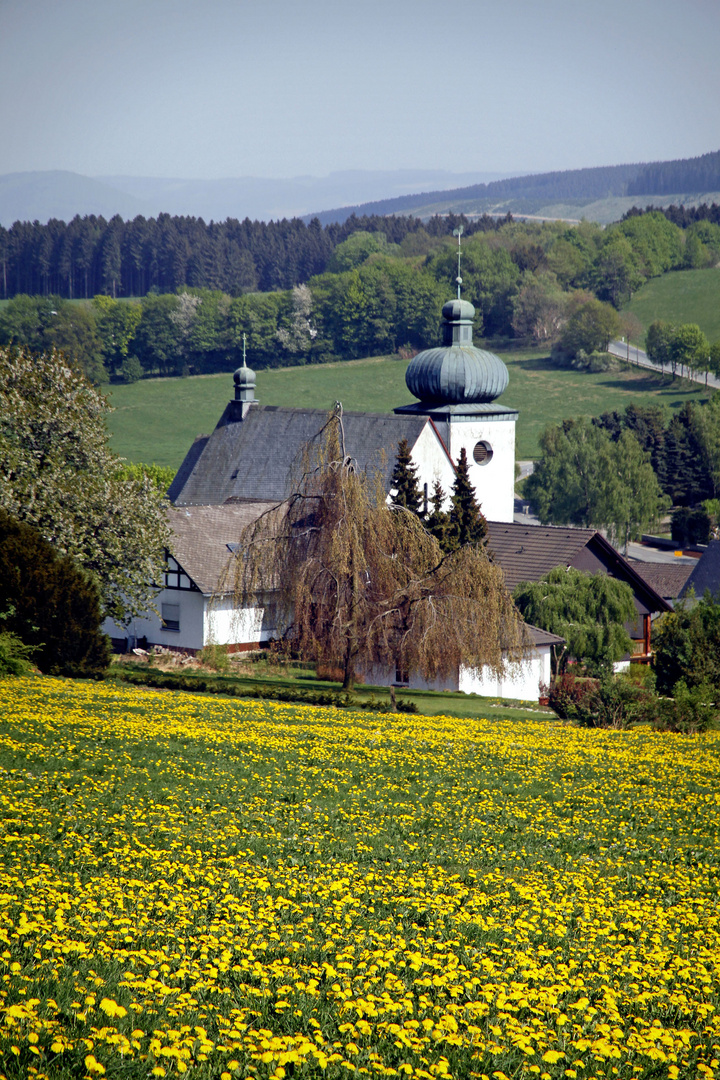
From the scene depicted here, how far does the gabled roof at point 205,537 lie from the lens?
140 feet

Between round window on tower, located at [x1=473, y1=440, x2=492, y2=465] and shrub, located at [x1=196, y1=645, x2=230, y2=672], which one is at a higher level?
round window on tower, located at [x1=473, y1=440, x2=492, y2=465]

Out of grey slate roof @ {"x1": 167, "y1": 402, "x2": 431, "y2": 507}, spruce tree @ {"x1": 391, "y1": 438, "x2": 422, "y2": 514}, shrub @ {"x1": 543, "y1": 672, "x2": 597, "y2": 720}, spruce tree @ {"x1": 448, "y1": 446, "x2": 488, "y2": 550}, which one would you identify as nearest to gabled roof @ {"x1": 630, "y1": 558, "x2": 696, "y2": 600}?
grey slate roof @ {"x1": 167, "y1": 402, "x2": 431, "y2": 507}

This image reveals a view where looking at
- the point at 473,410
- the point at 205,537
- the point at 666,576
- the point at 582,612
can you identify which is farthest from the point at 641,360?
the point at 205,537

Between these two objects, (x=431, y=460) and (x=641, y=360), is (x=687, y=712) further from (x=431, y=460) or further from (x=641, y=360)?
(x=641, y=360)

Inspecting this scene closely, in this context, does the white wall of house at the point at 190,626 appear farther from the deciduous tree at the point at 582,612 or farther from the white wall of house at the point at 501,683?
the deciduous tree at the point at 582,612

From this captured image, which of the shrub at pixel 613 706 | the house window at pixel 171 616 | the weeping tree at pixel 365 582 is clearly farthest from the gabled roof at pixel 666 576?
the weeping tree at pixel 365 582

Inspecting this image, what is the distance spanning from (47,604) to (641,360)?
438 ft

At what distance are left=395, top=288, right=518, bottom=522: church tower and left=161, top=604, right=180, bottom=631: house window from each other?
89.9 ft

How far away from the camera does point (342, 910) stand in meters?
10.7

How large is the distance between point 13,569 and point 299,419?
3825 centimetres

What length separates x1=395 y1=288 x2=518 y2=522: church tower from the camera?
6681cm

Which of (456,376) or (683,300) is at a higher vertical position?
(683,300)

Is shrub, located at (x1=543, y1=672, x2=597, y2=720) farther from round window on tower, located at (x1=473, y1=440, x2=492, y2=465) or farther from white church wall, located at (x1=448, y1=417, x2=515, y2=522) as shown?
round window on tower, located at (x1=473, y1=440, x2=492, y2=465)

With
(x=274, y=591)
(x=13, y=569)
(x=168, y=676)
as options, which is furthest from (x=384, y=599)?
(x=13, y=569)
